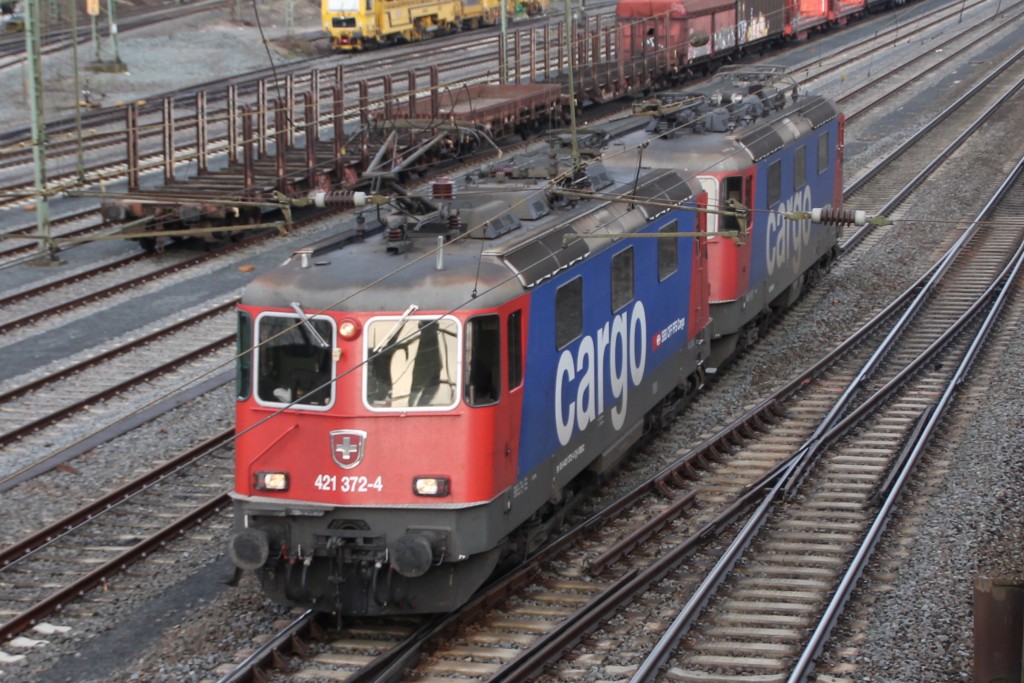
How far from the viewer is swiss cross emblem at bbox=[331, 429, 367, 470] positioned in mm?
9883

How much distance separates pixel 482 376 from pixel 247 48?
3999cm

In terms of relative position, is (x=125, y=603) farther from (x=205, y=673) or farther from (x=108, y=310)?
(x=108, y=310)

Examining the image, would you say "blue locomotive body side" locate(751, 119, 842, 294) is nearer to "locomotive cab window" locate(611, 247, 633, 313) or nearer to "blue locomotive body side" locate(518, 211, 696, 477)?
"blue locomotive body side" locate(518, 211, 696, 477)

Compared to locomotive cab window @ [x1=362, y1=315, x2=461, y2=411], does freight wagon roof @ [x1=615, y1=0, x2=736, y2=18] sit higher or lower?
higher

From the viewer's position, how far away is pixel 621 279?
1270 cm

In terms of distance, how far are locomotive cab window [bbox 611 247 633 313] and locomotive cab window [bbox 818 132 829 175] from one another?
8.63m

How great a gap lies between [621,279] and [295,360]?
361cm

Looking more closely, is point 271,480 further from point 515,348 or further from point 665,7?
point 665,7

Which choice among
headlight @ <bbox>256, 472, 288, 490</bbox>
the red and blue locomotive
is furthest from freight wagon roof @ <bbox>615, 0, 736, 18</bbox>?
headlight @ <bbox>256, 472, 288, 490</bbox>

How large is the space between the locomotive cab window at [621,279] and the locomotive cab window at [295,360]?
3271mm

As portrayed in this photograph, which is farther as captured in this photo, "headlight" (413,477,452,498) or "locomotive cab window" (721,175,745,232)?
"locomotive cab window" (721,175,745,232)

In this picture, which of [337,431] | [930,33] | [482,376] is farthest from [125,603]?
[930,33]

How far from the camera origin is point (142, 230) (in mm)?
23797

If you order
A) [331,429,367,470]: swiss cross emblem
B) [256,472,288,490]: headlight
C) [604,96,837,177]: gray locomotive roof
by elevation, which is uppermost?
[604,96,837,177]: gray locomotive roof
